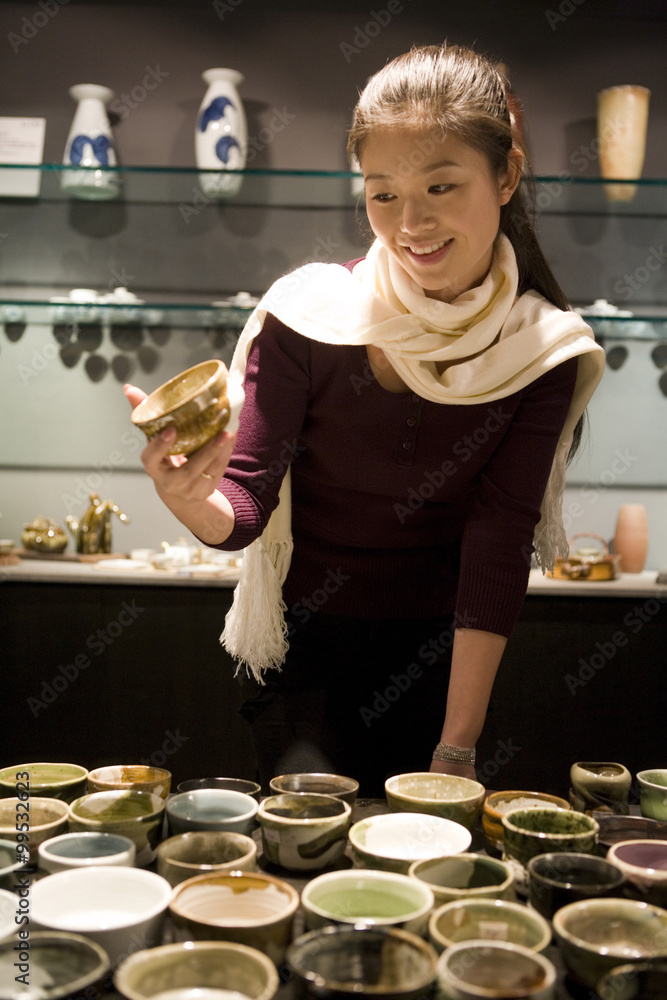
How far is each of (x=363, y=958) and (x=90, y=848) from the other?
279mm

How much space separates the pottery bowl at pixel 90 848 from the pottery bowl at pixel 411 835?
0.64 feet

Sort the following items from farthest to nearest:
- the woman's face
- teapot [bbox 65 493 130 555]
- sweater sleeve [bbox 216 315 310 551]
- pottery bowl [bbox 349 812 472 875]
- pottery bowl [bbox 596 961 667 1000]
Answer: teapot [bbox 65 493 130 555], sweater sleeve [bbox 216 315 310 551], the woman's face, pottery bowl [bbox 349 812 472 875], pottery bowl [bbox 596 961 667 1000]

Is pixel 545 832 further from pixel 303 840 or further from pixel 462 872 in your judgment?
pixel 303 840

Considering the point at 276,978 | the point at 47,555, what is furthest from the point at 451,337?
the point at 47,555

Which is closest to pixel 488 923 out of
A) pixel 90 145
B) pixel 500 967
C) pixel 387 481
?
pixel 500 967

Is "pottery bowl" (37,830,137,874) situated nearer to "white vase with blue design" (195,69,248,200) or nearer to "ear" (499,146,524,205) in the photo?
"ear" (499,146,524,205)

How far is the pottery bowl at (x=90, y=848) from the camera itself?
739 mm

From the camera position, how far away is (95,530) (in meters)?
2.87

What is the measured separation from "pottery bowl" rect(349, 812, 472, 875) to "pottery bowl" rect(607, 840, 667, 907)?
13 centimetres

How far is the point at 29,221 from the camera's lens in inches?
119

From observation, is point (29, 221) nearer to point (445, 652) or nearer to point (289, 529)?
point (289, 529)

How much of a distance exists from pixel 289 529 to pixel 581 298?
78.5 inches

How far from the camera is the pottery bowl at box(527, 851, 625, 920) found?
0.69 m

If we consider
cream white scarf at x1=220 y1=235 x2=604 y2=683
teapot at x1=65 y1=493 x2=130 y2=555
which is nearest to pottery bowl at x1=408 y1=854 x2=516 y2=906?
cream white scarf at x1=220 y1=235 x2=604 y2=683
